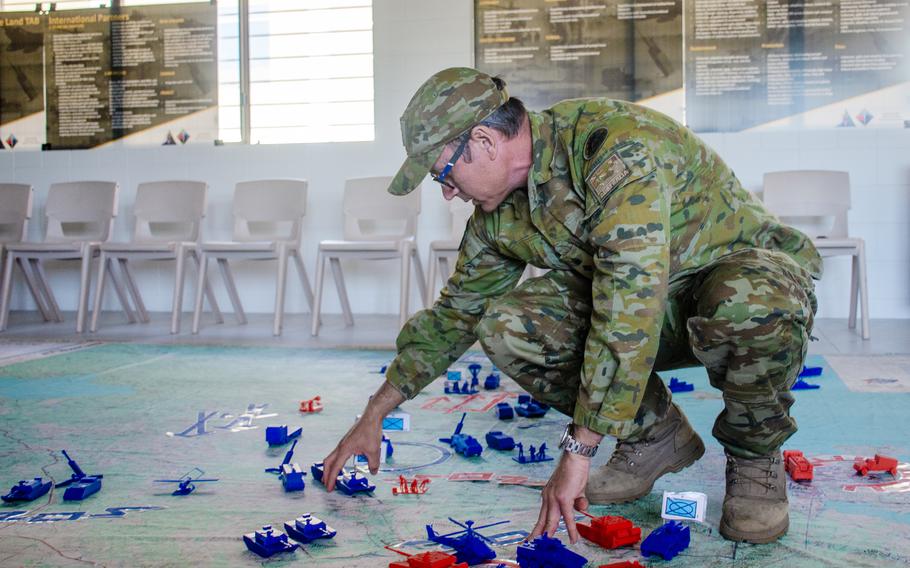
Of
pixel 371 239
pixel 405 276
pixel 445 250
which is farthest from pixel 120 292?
pixel 445 250

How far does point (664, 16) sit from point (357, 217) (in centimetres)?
237

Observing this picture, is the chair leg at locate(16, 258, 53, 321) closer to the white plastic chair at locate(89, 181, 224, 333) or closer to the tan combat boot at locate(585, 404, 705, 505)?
the white plastic chair at locate(89, 181, 224, 333)

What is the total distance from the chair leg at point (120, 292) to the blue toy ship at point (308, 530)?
447cm

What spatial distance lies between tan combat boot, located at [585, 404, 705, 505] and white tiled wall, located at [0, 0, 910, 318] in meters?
3.98

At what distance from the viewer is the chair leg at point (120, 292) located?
5805 millimetres

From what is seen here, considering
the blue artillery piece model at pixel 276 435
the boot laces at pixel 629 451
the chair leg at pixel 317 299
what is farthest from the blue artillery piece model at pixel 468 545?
the chair leg at pixel 317 299

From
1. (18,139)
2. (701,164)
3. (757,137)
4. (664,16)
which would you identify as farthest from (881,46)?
(18,139)

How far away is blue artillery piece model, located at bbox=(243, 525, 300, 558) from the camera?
1.58 meters

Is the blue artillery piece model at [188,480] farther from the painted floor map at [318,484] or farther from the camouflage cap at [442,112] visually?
the camouflage cap at [442,112]

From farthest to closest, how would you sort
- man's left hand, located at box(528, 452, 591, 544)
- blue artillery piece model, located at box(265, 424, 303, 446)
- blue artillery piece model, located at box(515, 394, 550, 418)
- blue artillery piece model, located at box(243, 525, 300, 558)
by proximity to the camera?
blue artillery piece model, located at box(515, 394, 550, 418) → blue artillery piece model, located at box(265, 424, 303, 446) → blue artillery piece model, located at box(243, 525, 300, 558) → man's left hand, located at box(528, 452, 591, 544)

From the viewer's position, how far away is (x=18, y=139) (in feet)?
21.6

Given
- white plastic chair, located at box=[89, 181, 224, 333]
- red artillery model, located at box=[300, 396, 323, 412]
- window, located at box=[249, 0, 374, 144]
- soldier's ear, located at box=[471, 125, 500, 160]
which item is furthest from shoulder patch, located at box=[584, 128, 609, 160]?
window, located at box=[249, 0, 374, 144]

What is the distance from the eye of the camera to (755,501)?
1675 mm

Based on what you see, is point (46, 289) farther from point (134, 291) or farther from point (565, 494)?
point (565, 494)
